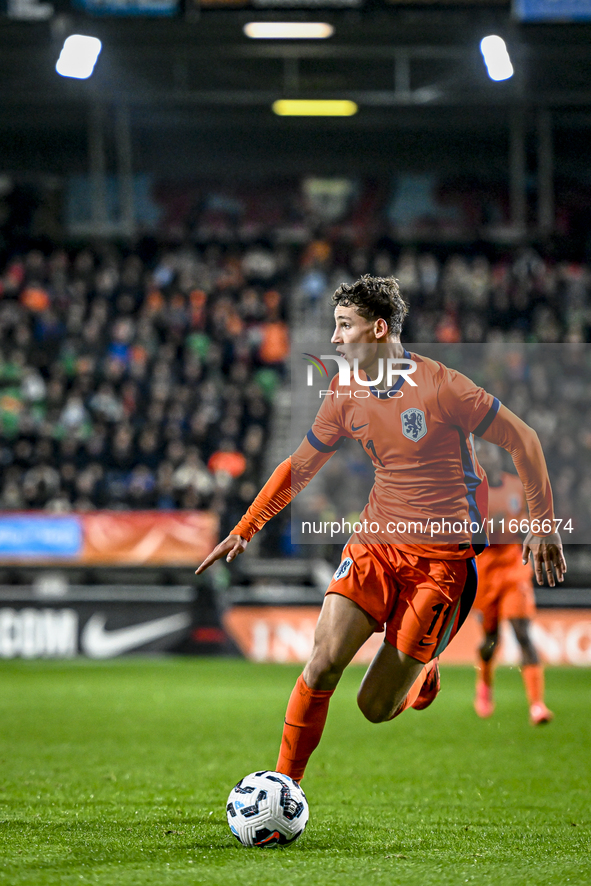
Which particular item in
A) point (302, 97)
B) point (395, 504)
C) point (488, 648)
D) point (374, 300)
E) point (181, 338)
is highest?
point (302, 97)

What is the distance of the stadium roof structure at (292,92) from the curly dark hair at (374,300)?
394 inches

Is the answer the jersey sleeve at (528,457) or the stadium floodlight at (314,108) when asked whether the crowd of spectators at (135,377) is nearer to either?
the stadium floodlight at (314,108)

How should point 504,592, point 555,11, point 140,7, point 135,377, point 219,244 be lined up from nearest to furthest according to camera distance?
1. point 504,592
2. point 140,7
3. point 555,11
4. point 135,377
5. point 219,244

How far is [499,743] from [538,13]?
10.4 meters

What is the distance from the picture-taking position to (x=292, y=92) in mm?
23203

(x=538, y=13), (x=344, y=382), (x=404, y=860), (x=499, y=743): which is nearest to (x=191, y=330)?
(x=538, y=13)

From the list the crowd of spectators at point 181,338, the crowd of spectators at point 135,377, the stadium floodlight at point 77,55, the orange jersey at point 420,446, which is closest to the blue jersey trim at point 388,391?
the orange jersey at point 420,446

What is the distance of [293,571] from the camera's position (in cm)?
1452

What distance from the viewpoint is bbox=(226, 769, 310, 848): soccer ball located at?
4234 mm

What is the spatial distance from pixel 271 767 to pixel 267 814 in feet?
7.38

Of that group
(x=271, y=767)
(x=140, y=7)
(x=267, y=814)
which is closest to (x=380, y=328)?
(x=267, y=814)

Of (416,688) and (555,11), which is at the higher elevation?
(555,11)

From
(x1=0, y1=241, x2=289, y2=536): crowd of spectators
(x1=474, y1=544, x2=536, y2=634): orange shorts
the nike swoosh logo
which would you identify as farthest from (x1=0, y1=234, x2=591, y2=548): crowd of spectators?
(x1=474, y1=544, x2=536, y2=634): orange shorts

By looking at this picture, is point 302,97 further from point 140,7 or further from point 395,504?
point 395,504
